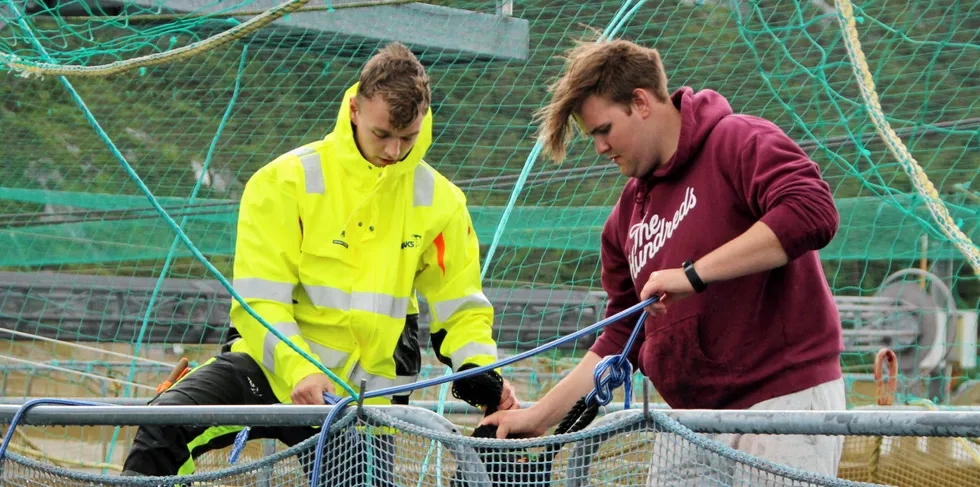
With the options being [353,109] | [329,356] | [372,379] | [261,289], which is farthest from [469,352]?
[353,109]

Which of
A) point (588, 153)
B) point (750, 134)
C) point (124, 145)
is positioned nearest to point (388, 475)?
point (750, 134)

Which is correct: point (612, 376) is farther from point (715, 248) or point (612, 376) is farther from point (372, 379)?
point (372, 379)

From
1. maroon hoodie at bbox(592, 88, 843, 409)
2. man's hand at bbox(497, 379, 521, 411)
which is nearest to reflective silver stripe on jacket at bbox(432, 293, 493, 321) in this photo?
man's hand at bbox(497, 379, 521, 411)

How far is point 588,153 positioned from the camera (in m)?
6.50

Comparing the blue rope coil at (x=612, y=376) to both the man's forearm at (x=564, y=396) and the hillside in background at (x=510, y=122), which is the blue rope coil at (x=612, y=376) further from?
the hillside in background at (x=510, y=122)

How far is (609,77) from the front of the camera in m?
2.89

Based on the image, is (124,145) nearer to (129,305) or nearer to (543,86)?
(129,305)

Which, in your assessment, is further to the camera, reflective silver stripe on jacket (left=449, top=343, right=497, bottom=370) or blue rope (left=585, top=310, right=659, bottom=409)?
reflective silver stripe on jacket (left=449, top=343, right=497, bottom=370)

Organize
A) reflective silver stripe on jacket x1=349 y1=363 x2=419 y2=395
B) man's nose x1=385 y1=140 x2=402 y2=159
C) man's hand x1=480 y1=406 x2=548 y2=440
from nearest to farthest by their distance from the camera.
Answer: man's hand x1=480 y1=406 x2=548 y2=440, man's nose x1=385 y1=140 x2=402 y2=159, reflective silver stripe on jacket x1=349 y1=363 x2=419 y2=395

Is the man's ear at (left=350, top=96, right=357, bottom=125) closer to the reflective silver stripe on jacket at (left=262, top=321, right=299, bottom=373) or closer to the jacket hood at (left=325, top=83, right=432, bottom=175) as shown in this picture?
the jacket hood at (left=325, top=83, right=432, bottom=175)

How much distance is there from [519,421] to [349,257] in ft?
2.46

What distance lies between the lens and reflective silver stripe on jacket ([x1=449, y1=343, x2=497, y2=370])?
347cm

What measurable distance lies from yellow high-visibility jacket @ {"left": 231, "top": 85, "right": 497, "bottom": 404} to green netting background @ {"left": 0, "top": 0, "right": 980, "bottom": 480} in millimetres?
2337

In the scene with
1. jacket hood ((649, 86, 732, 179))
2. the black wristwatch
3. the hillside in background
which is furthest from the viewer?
the hillside in background
